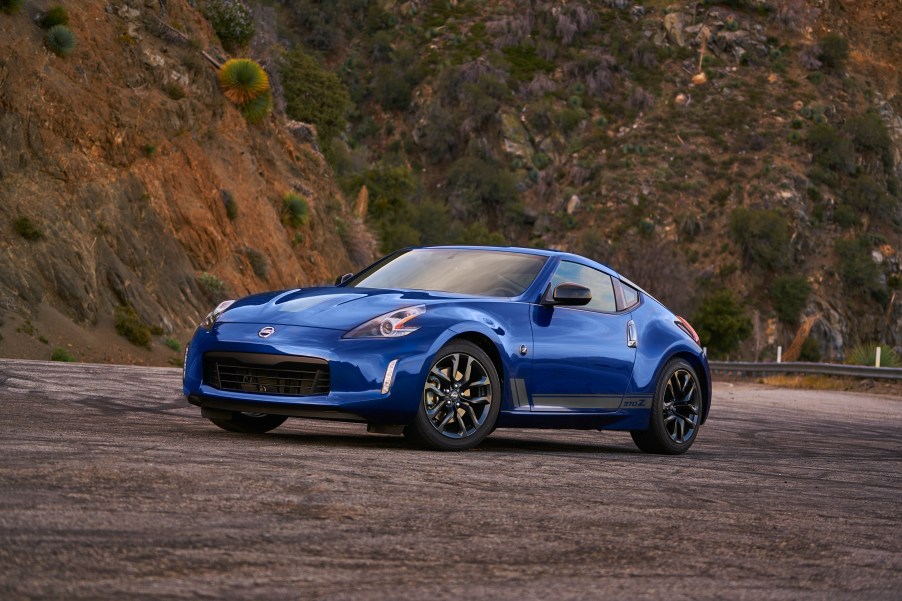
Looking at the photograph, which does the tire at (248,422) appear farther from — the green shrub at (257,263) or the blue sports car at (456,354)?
the green shrub at (257,263)

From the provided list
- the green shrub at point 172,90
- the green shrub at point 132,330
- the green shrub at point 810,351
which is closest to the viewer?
the green shrub at point 132,330

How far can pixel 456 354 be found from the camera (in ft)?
29.9

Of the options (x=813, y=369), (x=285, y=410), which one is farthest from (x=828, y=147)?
(x=285, y=410)

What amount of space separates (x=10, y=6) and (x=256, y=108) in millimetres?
8600

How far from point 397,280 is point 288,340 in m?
1.62

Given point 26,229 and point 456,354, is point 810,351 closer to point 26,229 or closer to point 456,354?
point 26,229

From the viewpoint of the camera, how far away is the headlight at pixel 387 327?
8930 mm

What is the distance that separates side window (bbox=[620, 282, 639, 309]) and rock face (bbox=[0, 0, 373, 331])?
16002 mm

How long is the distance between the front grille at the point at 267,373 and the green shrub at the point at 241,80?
2761cm

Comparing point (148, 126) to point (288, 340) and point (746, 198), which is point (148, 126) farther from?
point (746, 198)

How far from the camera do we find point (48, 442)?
25.9 feet

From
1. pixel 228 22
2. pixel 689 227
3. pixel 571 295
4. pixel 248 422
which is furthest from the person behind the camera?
pixel 689 227

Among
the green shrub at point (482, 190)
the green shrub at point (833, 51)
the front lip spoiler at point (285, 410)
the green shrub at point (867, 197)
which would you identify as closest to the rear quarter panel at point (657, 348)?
the front lip spoiler at point (285, 410)

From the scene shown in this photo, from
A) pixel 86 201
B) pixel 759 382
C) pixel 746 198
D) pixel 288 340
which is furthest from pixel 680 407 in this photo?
pixel 746 198
